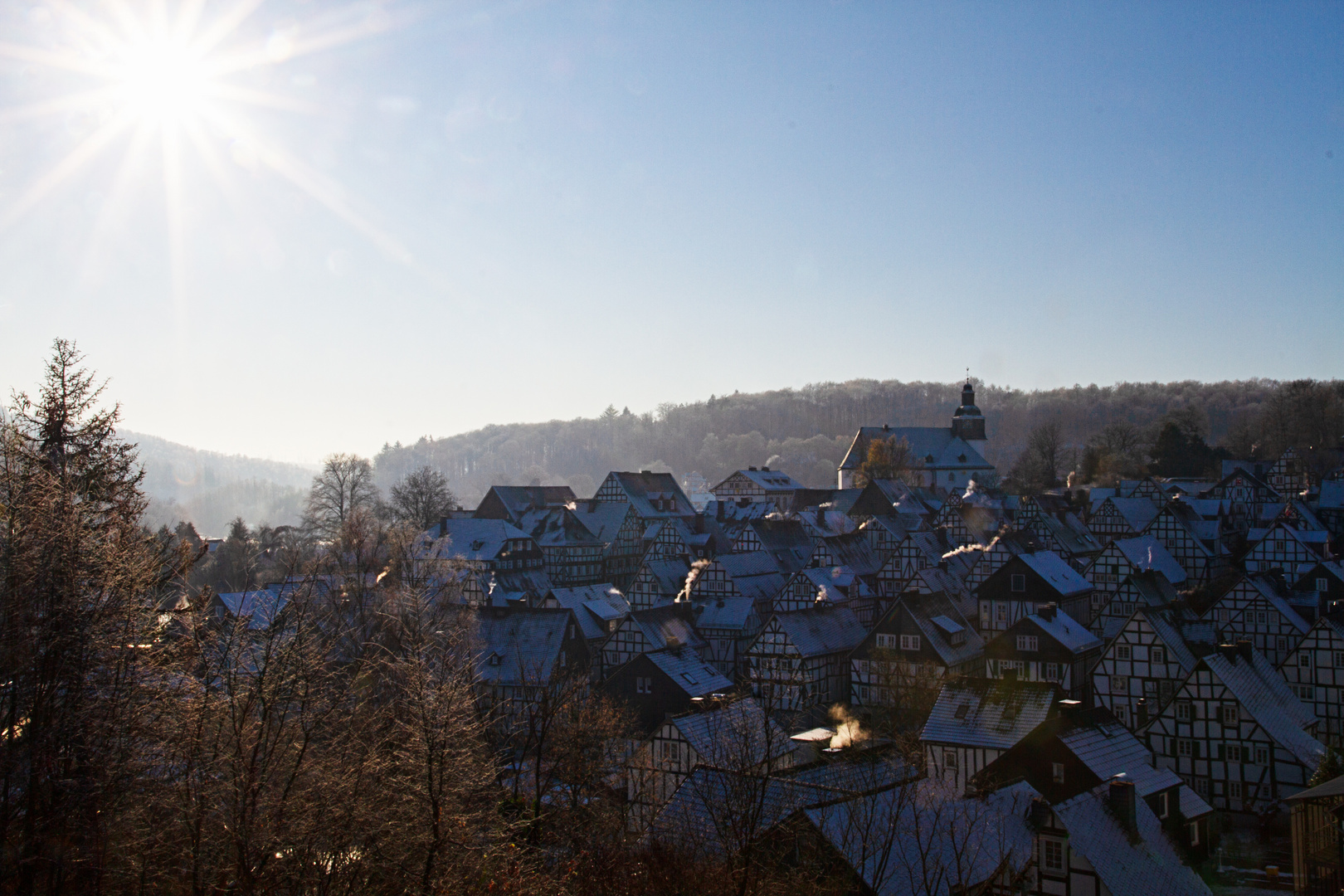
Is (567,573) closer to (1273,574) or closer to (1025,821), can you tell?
(1273,574)

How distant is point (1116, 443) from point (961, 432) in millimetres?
15911

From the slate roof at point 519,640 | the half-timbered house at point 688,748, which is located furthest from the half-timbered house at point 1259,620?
the slate roof at point 519,640

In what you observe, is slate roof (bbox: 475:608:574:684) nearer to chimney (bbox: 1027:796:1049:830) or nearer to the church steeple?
chimney (bbox: 1027:796:1049:830)

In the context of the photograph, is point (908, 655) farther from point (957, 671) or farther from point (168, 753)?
point (168, 753)

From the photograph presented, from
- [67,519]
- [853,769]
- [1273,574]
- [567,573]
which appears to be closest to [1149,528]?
[1273,574]

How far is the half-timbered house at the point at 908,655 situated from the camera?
36.5m

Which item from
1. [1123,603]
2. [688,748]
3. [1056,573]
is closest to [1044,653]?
[1056,573]

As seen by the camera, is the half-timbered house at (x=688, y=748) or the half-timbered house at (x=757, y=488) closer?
the half-timbered house at (x=688, y=748)

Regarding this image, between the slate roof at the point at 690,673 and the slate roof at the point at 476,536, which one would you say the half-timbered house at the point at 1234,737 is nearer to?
the slate roof at the point at 690,673

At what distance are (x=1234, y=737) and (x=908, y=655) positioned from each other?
9.79 meters

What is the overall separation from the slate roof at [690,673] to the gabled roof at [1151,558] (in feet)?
64.5

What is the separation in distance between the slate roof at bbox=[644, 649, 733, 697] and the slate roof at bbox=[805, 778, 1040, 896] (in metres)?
14.1

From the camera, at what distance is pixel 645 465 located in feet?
617

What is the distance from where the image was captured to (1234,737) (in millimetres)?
30891
